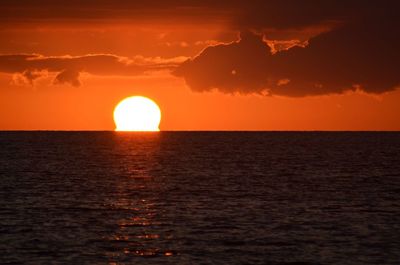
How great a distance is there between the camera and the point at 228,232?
49.5 metres

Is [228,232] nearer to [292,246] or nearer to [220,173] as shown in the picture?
[292,246]

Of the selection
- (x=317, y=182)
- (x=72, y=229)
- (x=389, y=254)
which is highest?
(x=317, y=182)

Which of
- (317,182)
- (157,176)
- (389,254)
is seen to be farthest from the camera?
(157,176)

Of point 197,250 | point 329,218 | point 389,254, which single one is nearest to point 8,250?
point 197,250

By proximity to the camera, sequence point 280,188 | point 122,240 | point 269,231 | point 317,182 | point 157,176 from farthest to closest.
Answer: point 157,176 < point 317,182 < point 280,188 < point 269,231 < point 122,240

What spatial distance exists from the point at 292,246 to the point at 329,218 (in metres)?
12.6

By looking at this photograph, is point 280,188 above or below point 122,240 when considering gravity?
above

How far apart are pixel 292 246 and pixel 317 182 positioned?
158 ft

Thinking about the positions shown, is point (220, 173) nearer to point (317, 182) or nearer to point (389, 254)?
point (317, 182)

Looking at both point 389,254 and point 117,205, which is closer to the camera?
point 389,254

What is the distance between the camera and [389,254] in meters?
42.5

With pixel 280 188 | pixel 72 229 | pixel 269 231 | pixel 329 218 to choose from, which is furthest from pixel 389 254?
pixel 280 188

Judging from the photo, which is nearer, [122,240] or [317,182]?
[122,240]

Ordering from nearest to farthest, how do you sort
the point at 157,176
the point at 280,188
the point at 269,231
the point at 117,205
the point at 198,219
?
the point at 269,231 → the point at 198,219 → the point at 117,205 → the point at 280,188 → the point at 157,176
